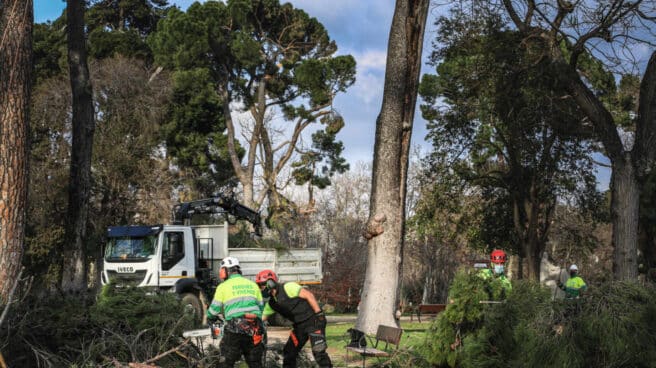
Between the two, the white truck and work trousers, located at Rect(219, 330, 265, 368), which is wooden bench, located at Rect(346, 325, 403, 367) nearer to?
work trousers, located at Rect(219, 330, 265, 368)

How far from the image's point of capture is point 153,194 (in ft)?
103

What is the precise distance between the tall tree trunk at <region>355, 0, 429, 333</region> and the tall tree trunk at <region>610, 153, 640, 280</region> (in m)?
5.77

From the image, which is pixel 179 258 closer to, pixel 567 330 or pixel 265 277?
pixel 265 277

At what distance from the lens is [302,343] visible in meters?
10.1

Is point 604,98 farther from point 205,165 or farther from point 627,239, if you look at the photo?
point 205,165

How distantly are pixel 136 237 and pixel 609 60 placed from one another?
12.3 meters

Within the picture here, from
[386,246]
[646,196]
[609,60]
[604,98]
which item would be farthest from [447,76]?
[386,246]

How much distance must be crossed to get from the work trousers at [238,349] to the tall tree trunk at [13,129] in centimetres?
300

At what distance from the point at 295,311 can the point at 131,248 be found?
1021 centimetres

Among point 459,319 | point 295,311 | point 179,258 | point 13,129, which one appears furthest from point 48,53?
point 459,319

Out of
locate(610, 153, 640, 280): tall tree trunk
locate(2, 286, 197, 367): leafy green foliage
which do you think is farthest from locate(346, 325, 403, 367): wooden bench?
locate(610, 153, 640, 280): tall tree trunk

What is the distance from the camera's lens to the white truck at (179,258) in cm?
1877

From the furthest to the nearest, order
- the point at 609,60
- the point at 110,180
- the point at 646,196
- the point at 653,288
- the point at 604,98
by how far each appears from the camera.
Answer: the point at 110,180, the point at 604,98, the point at 646,196, the point at 609,60, the point at 653,288

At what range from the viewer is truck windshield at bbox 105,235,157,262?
62.2 ft
